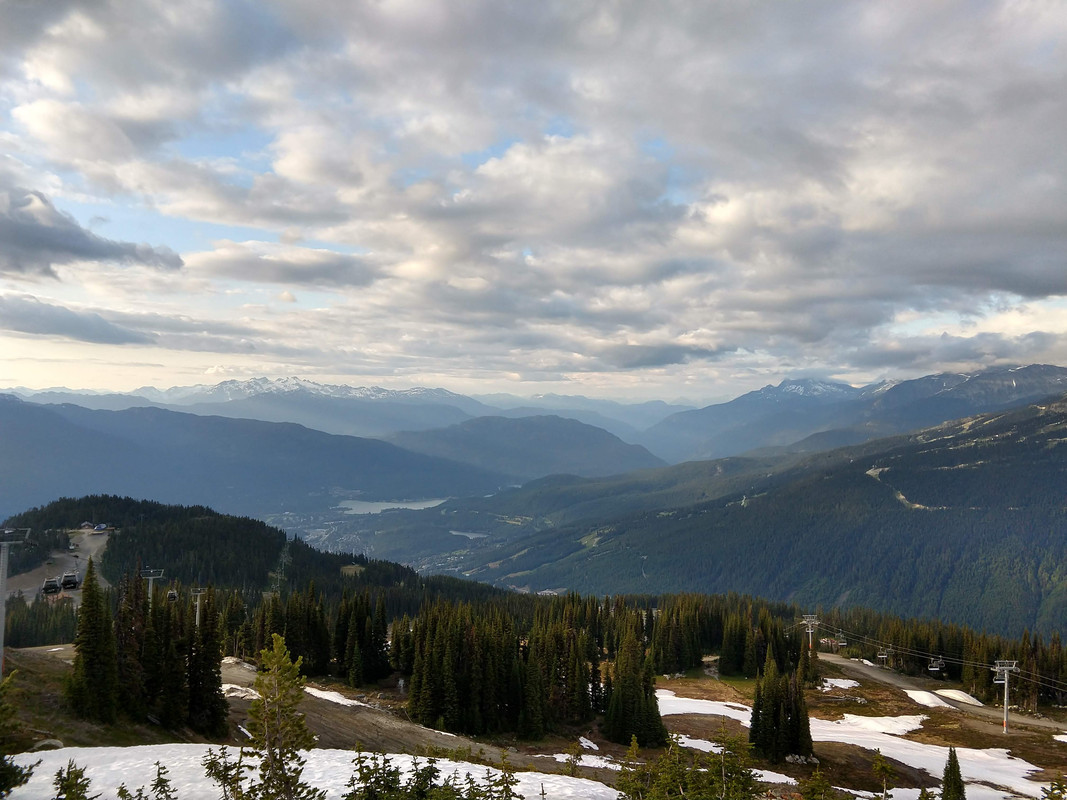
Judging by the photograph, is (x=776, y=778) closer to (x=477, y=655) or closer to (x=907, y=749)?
(x=907, y=749)

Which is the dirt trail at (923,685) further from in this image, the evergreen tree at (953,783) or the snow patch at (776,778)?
the evergreen tree at (953,783)

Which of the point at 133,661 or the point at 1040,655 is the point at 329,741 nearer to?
the point at 133,661

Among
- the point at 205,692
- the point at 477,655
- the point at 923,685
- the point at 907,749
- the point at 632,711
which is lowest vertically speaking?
the point at 923,685

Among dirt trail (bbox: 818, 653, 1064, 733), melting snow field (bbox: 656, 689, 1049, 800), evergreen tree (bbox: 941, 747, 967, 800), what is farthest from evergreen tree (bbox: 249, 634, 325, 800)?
dirt trail (bbox: 818, 653, 1064, 733)

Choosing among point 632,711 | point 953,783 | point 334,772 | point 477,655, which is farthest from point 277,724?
point 632,711

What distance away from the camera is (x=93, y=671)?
4522 cm

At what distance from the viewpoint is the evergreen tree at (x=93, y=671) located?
44.8 metres

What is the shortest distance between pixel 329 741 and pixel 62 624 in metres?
118

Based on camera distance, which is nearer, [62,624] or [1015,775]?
[1015,775]

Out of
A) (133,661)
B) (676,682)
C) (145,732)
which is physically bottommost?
(676,682)

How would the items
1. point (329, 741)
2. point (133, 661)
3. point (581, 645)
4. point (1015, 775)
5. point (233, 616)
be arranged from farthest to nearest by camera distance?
point (233, 616)
point (581, 645)
point (1015, 775)
point (329, 741)
point (133, 661)

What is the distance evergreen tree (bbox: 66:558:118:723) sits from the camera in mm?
44812

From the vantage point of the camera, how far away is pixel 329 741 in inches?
2124

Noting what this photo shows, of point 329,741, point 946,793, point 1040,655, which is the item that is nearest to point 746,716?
point 946,793
